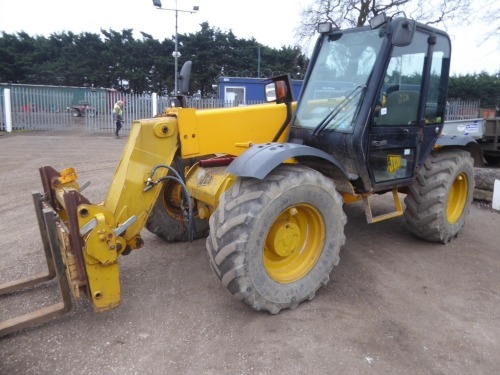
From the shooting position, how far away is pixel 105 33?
41344 millimetres

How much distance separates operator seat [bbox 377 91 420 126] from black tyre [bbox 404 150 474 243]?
0.72 meters

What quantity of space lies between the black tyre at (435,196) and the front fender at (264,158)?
1.88 meters

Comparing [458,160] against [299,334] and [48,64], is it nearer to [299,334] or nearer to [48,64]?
[299,334]

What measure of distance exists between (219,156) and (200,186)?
377 mm

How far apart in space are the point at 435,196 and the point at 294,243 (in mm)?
2041

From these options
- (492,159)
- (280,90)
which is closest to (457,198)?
(280,90)

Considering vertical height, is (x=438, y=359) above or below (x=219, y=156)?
below

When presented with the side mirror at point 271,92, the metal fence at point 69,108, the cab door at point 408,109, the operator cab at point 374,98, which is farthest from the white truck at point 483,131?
the metal fence at point 69,108

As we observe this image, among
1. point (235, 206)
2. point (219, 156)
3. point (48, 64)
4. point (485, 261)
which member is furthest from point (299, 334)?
point (48, 64)

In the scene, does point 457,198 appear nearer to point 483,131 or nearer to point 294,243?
point 294,243

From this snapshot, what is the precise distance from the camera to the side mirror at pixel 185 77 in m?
3.51

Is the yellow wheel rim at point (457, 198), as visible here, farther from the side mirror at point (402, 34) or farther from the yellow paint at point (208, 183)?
the yellow paint at point (208, 183)

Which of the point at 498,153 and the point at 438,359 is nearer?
the point at 438,359

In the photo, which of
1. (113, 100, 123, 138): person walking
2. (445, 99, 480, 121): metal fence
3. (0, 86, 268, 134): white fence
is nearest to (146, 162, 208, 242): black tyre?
(113, 100, 123, 138): person walking
